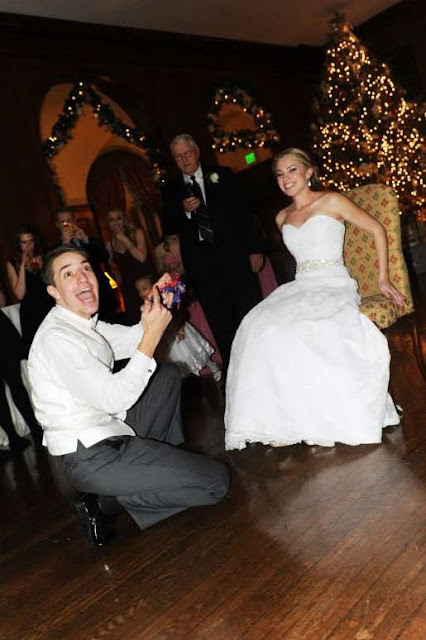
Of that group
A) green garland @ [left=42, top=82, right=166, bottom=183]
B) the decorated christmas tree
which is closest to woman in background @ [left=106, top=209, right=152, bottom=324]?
green garland @ [left=42, top=82, right=166, bottom=183]

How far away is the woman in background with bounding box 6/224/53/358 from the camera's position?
4.50 m

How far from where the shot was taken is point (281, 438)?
287cm

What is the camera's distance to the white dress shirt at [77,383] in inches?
87.0

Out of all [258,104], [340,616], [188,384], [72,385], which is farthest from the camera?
[258,104]

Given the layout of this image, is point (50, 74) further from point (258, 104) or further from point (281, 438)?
point (281, 438)

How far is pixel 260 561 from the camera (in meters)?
1.89

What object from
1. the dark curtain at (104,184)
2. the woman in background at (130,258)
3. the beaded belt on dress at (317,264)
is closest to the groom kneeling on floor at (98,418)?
the beaded belt on dress at (317,264)

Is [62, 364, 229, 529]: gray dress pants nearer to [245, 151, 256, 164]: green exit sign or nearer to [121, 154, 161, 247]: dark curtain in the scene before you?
[121, 154, 161, 247]: dark curtain

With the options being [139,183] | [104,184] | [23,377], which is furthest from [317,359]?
[104,184]

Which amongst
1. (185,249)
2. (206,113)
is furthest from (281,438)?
(206,113)

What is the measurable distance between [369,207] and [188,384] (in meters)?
2.57

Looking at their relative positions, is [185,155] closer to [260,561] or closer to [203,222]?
[203,222]

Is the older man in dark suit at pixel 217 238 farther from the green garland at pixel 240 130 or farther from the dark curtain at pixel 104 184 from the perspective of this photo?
the dark curtain at pixel 104 184

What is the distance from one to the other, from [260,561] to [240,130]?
7756 millimetres
